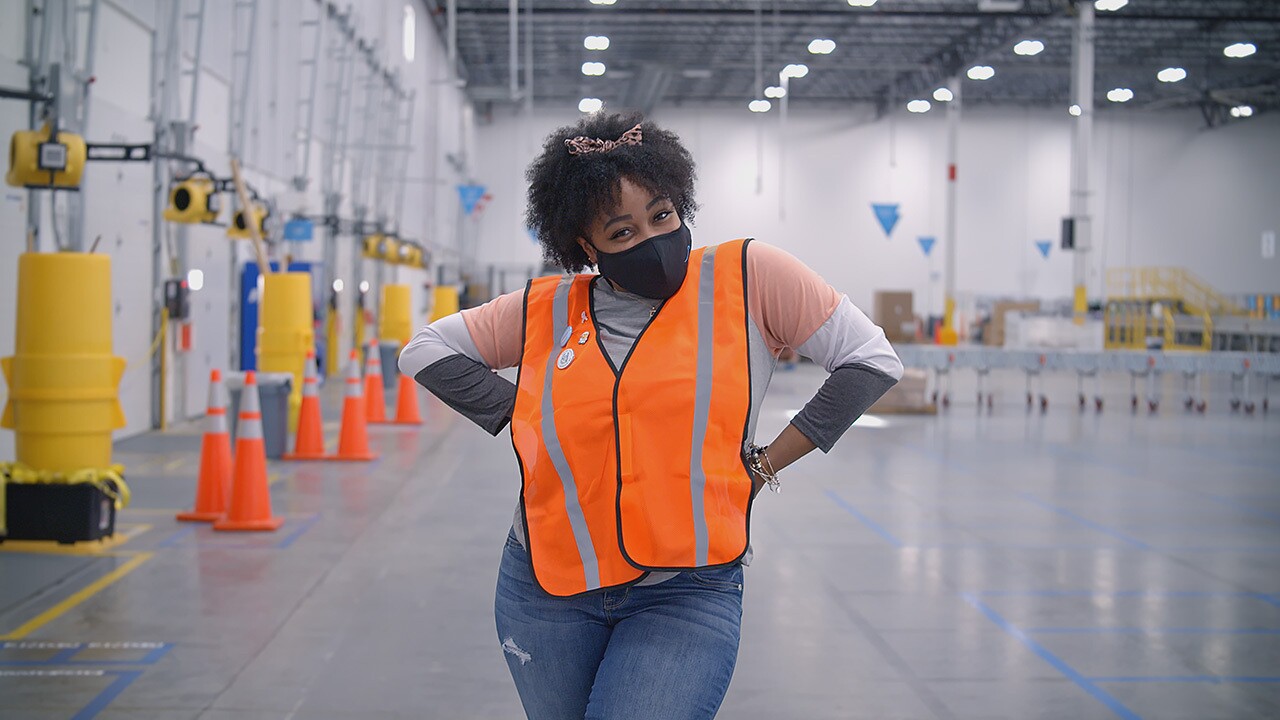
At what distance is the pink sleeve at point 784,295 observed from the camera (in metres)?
2.23

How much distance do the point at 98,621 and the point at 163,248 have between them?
9.03 m

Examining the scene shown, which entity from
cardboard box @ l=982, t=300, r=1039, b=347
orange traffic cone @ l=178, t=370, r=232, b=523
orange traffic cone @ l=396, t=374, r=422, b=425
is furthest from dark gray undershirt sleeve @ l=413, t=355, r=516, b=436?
cardboard box @ l=982, t=300, r=1039, b=347

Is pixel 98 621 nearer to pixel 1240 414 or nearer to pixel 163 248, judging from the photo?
pixel 163 248

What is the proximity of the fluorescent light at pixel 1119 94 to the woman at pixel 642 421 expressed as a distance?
39027 millimetres

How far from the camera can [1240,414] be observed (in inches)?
716

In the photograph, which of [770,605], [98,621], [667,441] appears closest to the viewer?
[667,441]

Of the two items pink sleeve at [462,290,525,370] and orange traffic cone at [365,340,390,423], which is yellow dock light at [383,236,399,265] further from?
pink sleeve at [462,290,525,370]

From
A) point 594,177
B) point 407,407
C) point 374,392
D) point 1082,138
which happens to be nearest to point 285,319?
point 407,407

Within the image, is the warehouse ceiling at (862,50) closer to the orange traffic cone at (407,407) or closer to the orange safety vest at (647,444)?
the orange traffic cone at (407,407)

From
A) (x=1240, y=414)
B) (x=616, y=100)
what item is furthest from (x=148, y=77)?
(x=616, y=100)

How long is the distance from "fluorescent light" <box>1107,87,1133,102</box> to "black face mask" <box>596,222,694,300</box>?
Result: 39111 millimetres

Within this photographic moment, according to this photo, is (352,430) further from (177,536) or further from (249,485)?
(177,536)

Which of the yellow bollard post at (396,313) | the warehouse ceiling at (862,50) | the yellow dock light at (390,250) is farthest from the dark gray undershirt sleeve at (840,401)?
the warehouse ceiling at (862,50)

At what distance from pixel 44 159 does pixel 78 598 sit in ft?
11.4
